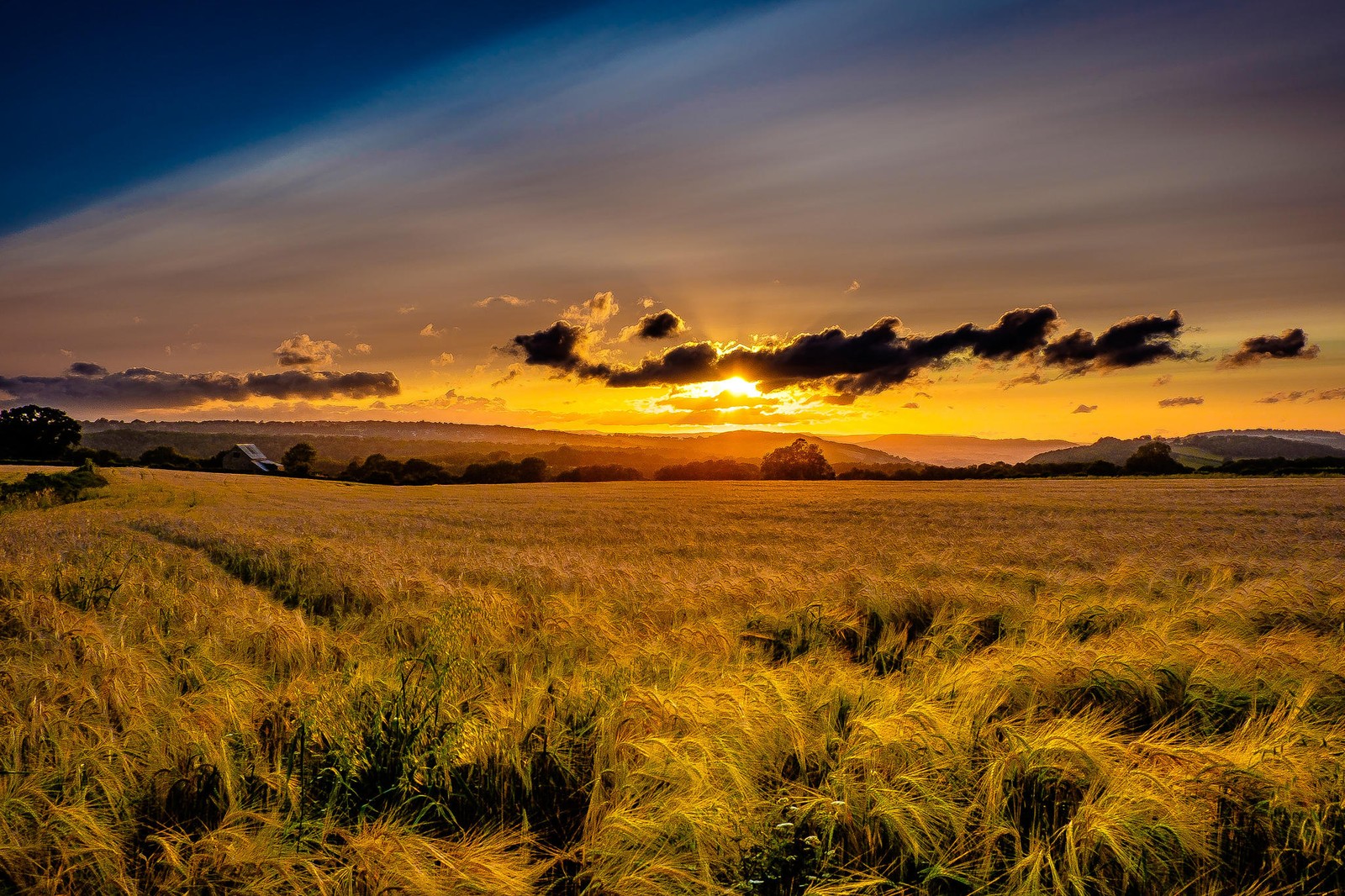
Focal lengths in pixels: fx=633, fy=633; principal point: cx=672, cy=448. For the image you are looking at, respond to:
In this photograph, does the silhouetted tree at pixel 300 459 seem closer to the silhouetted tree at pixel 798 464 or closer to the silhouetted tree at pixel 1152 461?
the silhouetted tree at pixel 798 464

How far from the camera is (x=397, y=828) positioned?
9.11ft

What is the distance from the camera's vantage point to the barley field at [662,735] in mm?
2584

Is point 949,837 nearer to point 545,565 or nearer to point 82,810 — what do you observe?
point 82,810

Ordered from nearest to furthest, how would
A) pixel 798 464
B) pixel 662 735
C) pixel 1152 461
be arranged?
pixel 662 735 < pixel 1152 461 < pixel 798 464

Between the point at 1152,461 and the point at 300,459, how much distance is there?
105 m

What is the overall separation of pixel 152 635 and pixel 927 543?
14694 millimetres

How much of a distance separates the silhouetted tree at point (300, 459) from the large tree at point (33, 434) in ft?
68.1

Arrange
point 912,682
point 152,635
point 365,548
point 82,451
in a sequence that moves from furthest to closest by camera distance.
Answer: point 82,451 < point 365,548 < point 152,635 < point 912,682

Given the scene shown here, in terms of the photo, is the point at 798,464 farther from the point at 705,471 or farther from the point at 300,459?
the point at 300,459

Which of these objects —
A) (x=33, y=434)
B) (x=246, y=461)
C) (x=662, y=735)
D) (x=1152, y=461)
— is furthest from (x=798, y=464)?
(x=33, y=434)

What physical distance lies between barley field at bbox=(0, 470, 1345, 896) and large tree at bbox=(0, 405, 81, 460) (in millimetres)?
82520

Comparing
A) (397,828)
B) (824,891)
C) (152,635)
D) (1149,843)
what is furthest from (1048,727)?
(152,635)

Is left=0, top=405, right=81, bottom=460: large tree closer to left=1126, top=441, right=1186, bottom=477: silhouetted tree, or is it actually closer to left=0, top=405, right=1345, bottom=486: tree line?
left=0, top=405, right=1345, bottom=486: tree line

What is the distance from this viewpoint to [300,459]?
81062mm
